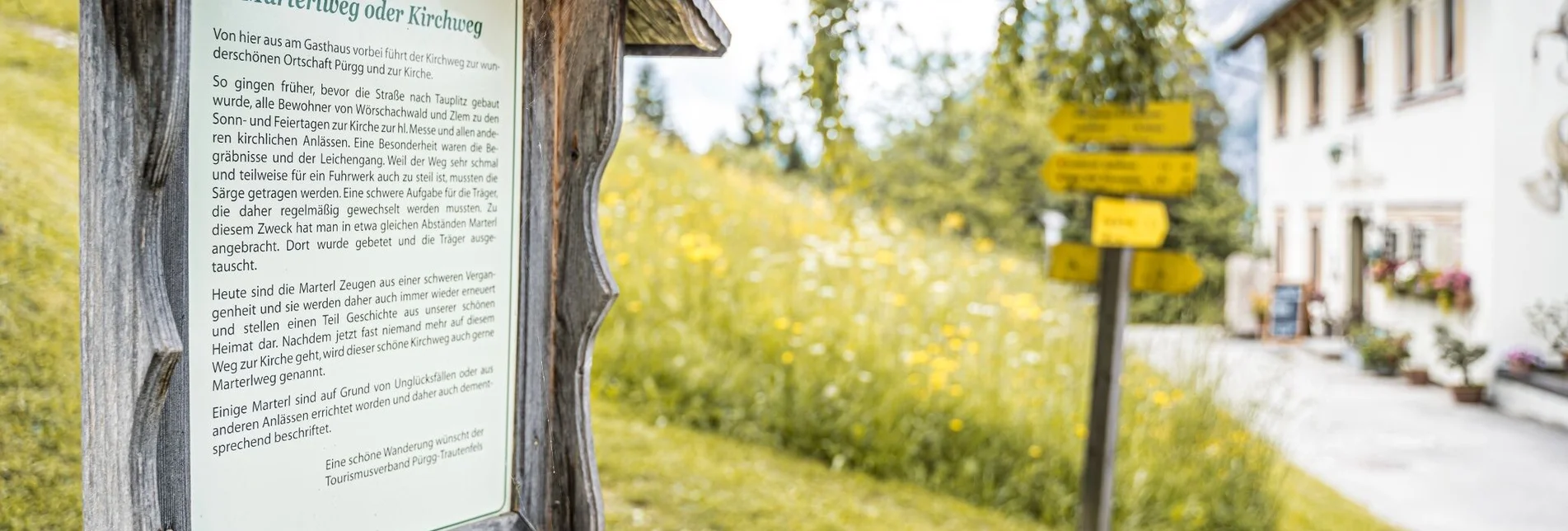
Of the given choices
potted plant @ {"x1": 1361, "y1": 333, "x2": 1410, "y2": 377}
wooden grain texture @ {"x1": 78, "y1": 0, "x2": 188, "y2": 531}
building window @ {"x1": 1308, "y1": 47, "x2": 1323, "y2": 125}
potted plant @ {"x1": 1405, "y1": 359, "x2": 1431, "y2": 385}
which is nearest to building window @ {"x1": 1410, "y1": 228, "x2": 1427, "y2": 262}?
potted plant @ {"x1": 1361, "y1": 333, "x2": 1410, "y2": 377}

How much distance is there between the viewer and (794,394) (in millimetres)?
4047

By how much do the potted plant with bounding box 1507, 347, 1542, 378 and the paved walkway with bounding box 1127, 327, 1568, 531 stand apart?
35 cm

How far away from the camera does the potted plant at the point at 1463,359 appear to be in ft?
26.2

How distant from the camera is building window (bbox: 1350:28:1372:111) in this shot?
35.9ft

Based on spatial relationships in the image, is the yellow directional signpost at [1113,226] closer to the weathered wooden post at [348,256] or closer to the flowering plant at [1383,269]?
the weathered wooden post at [348,256]

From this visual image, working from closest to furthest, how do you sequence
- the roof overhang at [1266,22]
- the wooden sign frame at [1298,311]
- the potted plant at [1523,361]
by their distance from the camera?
the potted plant at [1523,361] < the roof overhang at [1266,22] < the wooden sign frame at [1298,311]

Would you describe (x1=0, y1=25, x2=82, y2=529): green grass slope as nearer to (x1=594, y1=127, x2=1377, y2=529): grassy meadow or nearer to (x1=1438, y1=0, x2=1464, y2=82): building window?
(x1=594, y1=127, x2=1377, y2=529): grassy meadow

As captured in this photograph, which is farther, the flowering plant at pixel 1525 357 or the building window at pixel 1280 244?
A: the building window at pixel 1280 244

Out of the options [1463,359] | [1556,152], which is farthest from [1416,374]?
[1556,152]

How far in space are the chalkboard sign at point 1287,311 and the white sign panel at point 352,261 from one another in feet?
44.7

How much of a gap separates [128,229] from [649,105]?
236 centimetres

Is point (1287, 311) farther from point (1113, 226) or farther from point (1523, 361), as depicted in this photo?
point (1113, 226)

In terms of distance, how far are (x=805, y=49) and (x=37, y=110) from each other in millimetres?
3542

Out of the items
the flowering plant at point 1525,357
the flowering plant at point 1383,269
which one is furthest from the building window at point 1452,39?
the flowering plant at point 1525,357
